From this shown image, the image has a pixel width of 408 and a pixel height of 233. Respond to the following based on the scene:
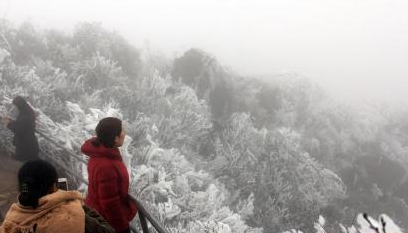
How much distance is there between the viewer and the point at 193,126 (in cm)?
2017

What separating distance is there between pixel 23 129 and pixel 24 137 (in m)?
0.14

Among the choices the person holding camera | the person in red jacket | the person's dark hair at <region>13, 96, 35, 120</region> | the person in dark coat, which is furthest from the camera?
the person in dark coat

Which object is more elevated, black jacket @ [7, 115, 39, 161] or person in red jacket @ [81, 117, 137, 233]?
person in red jacket @ [81, 117, 137, 233]

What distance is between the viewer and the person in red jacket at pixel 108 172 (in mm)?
3314

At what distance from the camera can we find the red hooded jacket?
3.31 metres

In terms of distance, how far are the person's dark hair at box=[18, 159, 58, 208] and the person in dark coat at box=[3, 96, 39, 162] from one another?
421cm

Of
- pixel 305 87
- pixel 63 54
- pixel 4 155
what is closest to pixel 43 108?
pixel 4 155

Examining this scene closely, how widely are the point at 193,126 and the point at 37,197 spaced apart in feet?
59.0

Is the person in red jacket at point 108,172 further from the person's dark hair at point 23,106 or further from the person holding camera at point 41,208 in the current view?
the person's dark hair at point 23,106

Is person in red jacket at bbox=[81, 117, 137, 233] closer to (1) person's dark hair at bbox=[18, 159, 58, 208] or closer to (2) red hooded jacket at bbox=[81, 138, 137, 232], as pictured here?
(2) red hooded jacket at bbox=[81, 138, 137, 232]

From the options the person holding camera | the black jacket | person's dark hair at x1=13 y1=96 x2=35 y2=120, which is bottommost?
the black jacket

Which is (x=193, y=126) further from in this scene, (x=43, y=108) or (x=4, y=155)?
(x=4, y=155)

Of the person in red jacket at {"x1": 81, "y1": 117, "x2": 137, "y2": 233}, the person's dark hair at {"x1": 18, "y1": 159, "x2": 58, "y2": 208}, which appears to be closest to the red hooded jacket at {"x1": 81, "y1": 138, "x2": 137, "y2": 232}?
the person in red jacket at {"x1": 81, "y1": 117, "x2": 137, "y2": 233}

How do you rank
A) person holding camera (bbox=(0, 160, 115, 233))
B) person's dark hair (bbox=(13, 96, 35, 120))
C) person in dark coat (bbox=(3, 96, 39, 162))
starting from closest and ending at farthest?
person holding camera (bbox=(0, 160, 115, 233)), person's dark hair (bbox=(13, 96, 35, 120)), person in dark coat (bbox=(3, 96, 39, 162))
